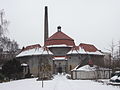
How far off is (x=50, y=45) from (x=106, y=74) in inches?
1315

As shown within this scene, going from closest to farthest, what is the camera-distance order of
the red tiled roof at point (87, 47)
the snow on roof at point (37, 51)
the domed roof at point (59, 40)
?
the snow on roof at point (37, 51)
the red tiled roof at point (87, 47)
the domed roof at point (59, 40)

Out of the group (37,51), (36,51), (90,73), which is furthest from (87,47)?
(90,73)

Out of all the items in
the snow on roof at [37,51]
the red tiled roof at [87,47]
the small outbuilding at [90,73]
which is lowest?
the small outbuilding at [90,73]

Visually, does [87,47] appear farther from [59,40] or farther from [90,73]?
[90,73]

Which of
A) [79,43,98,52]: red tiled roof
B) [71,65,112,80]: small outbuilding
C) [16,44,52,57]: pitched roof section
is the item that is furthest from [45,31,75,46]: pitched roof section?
[71,65,112,80]: small outbuilding

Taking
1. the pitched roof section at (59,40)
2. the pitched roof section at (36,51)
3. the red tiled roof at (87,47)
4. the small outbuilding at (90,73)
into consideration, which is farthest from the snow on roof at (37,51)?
the small outbuilding at (90,73)

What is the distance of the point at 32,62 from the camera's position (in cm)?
8181

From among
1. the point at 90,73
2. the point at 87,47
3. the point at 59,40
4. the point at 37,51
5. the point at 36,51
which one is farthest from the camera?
the point at 59,40

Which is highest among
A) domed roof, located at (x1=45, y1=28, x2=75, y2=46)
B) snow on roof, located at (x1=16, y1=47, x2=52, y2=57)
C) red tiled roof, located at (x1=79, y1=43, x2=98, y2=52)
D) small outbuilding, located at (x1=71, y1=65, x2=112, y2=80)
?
domed roof, located at (x1=45, y1=28, x2=75, y2=46)

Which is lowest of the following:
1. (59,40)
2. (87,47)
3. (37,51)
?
(37,51)

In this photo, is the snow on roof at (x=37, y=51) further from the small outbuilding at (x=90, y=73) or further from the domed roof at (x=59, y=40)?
the small outbuilding at (x=90, y=73)

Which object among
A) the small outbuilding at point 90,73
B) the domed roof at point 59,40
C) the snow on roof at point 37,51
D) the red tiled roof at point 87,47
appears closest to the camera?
the small outbuilding at point 90,73

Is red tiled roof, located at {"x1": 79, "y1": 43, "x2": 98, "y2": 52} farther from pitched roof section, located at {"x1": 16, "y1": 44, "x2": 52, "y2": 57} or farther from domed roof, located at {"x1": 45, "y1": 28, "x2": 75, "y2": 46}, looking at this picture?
pitched roof section, located at {"x1": 16, "y1": 44, "x2": 52, "y2": 57}

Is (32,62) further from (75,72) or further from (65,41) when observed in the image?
(75,72)
